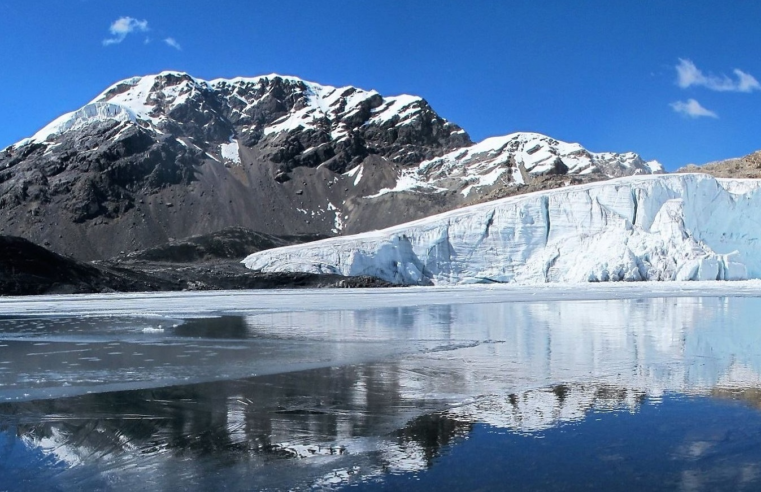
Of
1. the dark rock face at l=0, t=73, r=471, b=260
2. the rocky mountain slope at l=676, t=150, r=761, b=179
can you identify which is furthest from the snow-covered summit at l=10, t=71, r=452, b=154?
the rocky mountain slope at l=676, t=150, r=761, b=179

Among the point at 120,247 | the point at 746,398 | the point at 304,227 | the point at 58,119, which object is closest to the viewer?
the point at 746,398

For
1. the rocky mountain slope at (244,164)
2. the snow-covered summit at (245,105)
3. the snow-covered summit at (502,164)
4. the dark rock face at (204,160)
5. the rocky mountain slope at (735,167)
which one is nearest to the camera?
the rocky mountain slope at (735,167)

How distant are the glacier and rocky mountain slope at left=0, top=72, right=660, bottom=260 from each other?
35.4m

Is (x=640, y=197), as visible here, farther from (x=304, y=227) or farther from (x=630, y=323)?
(x=304, y=227)

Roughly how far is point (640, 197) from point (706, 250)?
15.6 ft

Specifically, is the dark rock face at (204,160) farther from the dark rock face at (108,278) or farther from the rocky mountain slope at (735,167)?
the rocky mountain slope at (735,167)

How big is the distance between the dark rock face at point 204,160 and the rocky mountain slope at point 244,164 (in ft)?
0.77

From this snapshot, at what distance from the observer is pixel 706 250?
114 ft

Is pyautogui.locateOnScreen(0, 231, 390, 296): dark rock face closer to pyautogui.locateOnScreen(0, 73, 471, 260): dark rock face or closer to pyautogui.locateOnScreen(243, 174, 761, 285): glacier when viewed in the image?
pyautogui.locateOnScreen(243, 174, 761, 285): glacier

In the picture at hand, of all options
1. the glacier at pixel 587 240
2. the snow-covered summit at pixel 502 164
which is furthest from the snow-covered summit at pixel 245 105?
the glacier at pixel 587 240

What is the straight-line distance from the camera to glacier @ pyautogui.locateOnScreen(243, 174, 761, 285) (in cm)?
3469

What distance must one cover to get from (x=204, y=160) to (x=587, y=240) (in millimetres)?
76657

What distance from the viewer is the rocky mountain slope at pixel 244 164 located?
88375 millimetres

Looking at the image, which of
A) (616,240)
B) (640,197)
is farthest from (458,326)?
(640,197)
